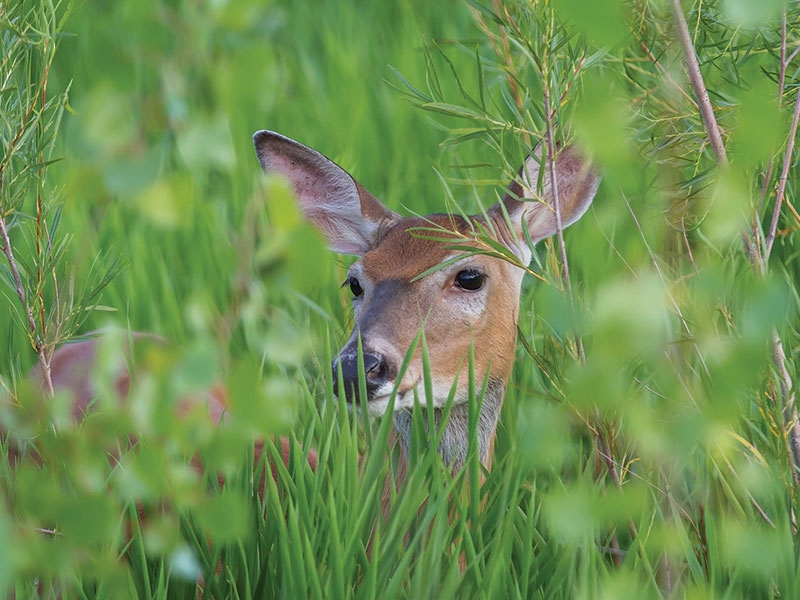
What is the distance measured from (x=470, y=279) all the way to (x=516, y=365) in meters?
0.48

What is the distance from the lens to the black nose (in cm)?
228

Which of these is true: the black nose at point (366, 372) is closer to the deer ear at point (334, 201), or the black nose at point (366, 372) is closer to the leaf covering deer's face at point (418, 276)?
the leaf covering deer's face at point (418, 276)

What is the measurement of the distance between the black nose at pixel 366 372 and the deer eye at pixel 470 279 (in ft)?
1.40

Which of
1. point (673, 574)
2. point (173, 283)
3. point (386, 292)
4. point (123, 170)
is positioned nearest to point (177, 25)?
point (123, 170)

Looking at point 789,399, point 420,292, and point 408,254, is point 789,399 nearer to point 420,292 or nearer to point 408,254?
point 420,292

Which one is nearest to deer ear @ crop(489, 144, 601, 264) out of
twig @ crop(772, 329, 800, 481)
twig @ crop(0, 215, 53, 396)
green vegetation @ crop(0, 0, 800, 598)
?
green vegetation @ crop(0, 0, 800, 598)

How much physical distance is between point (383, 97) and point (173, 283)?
1.55 meters

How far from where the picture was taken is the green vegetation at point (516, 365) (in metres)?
0.91

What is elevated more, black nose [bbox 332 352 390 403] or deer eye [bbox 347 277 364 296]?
black nose [bbox 332 352 390 403]

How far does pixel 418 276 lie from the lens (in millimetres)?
2285

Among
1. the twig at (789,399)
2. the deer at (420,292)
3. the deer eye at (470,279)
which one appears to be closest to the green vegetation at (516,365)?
the twig at (789,399)

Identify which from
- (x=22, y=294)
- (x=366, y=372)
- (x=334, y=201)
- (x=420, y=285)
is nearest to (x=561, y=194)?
(x=420, y=285)

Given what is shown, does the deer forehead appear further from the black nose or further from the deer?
the black nose

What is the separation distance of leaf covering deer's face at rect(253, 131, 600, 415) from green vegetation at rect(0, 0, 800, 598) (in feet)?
0.47
